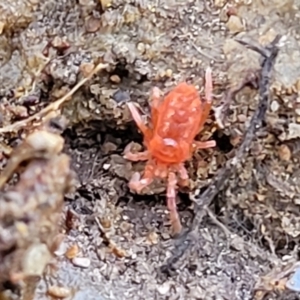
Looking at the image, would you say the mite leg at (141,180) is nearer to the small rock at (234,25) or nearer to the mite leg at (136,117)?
the mite leg at (136,117)

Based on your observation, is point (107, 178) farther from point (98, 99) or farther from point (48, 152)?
point (48, 152)

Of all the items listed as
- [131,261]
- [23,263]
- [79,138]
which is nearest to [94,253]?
[131,261]

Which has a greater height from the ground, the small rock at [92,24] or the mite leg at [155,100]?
the small rock at [92,24]

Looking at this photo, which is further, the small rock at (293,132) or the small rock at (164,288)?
the small rock at (293,132)

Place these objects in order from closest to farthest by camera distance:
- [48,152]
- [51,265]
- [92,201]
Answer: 1. [48,152]
2. [51,265]
3. [92,201]

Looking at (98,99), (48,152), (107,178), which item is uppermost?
(48,152)

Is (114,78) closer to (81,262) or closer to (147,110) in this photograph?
(147,110)

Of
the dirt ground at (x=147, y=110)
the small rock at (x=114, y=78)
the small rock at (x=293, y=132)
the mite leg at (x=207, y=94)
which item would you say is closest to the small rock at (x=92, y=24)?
the dirt ground at (x=147, y=110)

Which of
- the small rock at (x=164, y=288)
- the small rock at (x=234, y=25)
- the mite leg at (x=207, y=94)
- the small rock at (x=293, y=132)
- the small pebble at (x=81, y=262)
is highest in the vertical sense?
the small rock at (x=234, y=25)
